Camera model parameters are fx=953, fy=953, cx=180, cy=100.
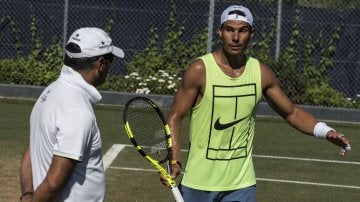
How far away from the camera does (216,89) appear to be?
22.2ft

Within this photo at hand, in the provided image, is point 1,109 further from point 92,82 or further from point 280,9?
point 92,82

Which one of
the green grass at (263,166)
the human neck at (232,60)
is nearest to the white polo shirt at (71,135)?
the human neck at (232,60)

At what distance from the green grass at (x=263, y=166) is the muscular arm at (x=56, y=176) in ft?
17.4

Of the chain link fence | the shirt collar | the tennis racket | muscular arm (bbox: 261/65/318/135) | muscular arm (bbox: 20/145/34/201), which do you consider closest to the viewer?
the shirt collar

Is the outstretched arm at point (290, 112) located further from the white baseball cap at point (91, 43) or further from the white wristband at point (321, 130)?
the white baseball cap at point (91, 43)

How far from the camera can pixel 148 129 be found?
7.02m

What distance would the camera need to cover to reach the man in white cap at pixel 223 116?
6.76 meters

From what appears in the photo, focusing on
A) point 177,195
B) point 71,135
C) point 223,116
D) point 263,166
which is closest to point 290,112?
point 223,116

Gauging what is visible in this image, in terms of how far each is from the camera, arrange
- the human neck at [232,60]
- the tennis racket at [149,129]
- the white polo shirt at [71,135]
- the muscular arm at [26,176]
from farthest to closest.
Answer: the human neck at [232,60] → the tennis racket at [149,129] → the muscular arm at [26,176] → the white polo shirt at [71,135]

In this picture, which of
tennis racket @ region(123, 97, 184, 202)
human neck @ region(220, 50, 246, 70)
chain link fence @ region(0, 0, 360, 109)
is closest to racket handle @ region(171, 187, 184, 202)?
tennis racket @ region(123, 97, 184, 202)

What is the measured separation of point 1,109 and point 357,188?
7023 millimetres

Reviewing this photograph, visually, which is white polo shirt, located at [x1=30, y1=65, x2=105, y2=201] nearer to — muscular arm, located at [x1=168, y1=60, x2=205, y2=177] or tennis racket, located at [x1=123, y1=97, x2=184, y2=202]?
tennis racket, located at [x1=123, y1=97, x2=184, y2=202]

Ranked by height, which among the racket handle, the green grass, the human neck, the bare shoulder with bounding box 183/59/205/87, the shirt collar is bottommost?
the green grass

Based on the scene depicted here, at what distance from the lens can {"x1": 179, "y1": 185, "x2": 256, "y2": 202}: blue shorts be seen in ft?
22.4
